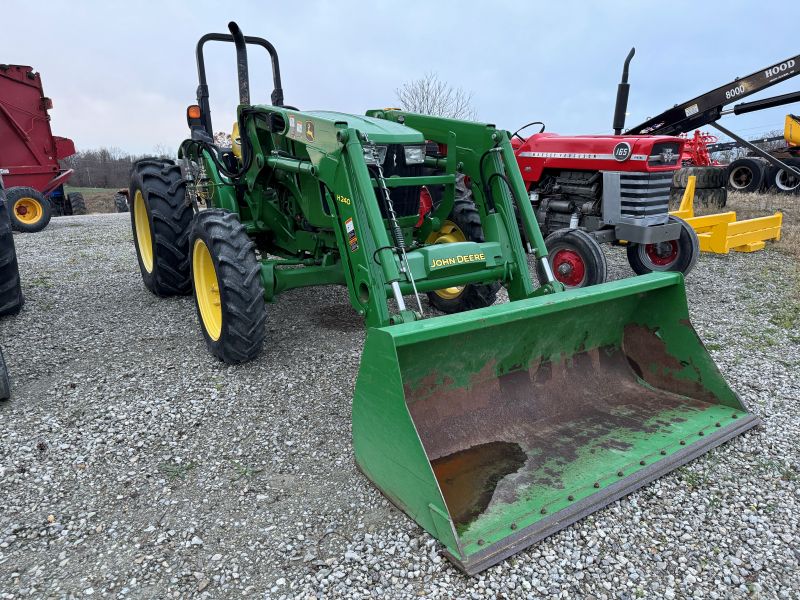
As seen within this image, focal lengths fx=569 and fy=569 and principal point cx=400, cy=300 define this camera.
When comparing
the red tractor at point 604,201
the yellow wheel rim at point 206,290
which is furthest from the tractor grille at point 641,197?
the yellow wheel rim at point 206,290

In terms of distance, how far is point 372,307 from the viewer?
3113 millimetres

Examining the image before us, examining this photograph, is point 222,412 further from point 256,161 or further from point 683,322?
point 683,322

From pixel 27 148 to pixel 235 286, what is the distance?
444 inches

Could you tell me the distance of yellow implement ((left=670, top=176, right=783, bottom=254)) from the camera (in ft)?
24.7

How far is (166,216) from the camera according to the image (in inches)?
197

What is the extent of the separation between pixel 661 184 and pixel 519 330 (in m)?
3.80

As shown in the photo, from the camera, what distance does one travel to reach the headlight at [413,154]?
12.4 ft

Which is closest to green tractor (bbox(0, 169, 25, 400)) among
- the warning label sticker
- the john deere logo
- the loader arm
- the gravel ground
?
the gravel ground

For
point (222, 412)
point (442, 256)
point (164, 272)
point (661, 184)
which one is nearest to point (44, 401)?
point (222, 412)

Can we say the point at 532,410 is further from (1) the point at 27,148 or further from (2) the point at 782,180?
(2) the point at 782,180

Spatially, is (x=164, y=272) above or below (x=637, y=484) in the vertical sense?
above

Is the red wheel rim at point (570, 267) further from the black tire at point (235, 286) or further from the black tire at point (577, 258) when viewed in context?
the black tire at point (235, 286)

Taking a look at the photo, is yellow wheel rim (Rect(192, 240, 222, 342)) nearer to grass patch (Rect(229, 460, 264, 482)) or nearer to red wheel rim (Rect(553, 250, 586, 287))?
grass patch (Rect(229, 460, 264, 482))

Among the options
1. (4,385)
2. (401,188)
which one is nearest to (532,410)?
(401,188)
